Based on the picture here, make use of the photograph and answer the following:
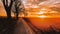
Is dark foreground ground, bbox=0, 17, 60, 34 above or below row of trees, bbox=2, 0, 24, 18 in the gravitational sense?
below

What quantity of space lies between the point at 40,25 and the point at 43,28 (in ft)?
0.17

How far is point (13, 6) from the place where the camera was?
6.72ft

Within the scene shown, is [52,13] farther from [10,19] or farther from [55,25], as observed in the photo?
[10,19]

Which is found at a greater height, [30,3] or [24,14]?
[30,3]

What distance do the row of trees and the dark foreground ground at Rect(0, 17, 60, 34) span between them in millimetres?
81


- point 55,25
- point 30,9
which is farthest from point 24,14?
point 55,25

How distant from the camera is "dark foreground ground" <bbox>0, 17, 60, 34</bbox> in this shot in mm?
2023

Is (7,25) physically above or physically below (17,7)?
below

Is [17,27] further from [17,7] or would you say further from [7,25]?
[17,7]

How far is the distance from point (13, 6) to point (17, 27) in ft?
0.86

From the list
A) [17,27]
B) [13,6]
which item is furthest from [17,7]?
[17,27]

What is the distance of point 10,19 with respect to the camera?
81.1 inches

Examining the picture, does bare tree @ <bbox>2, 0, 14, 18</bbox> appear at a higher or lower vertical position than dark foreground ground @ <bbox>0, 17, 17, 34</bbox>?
higher

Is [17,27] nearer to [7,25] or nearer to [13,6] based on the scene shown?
[7,25]
